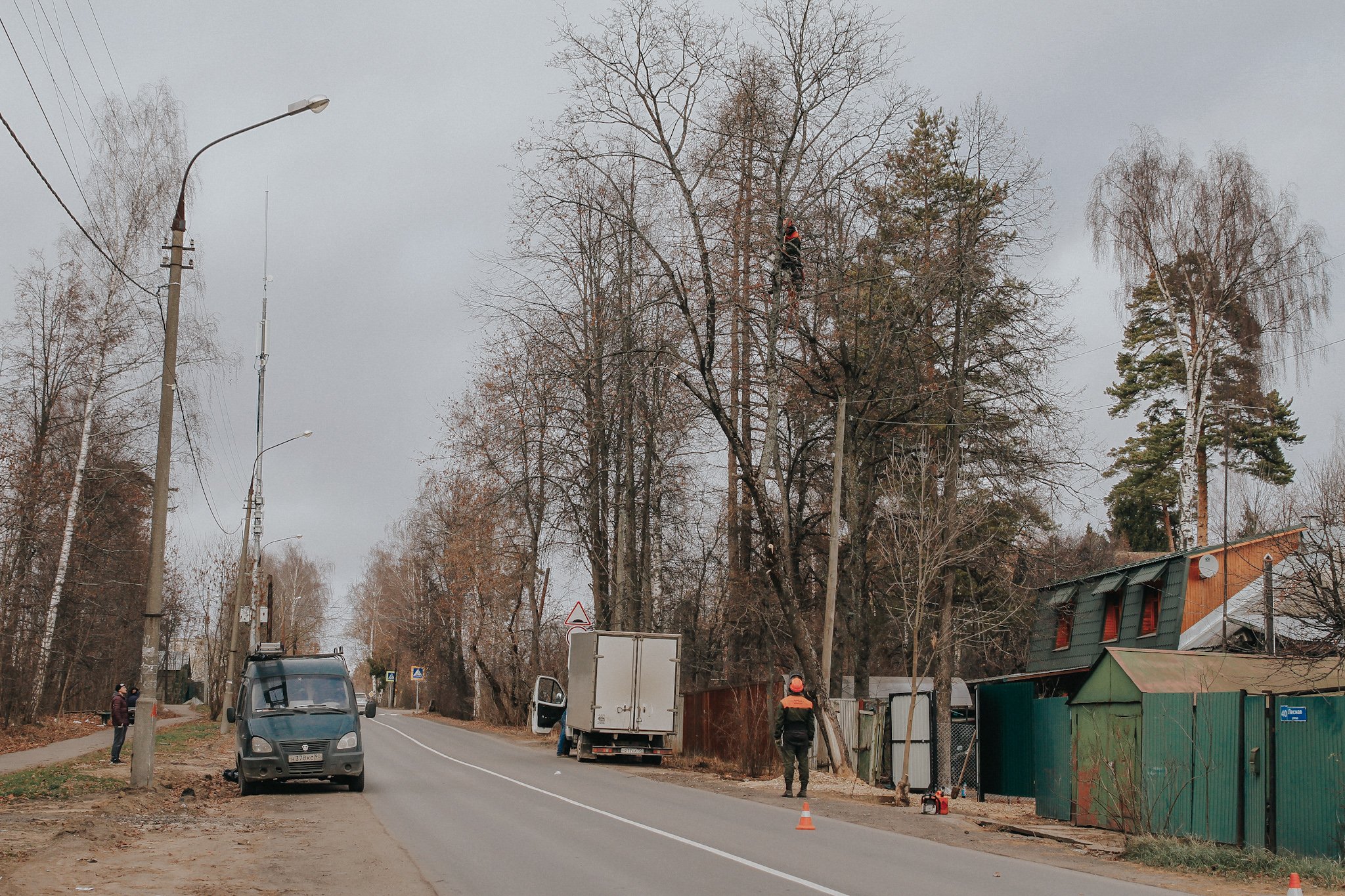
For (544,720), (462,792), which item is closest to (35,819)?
(462,792)

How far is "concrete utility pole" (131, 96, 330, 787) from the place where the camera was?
56.8 feet

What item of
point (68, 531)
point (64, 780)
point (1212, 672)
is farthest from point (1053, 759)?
point (68, 531)

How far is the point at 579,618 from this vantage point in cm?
3244

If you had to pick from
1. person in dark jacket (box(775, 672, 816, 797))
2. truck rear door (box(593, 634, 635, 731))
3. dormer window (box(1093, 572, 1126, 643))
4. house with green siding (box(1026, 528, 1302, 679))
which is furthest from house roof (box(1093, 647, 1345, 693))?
truck rear door (box(593, 634, 635, 731))

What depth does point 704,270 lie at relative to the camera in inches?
992

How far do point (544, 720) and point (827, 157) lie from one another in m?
24.7

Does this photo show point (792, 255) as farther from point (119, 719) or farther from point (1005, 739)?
point (119, 719)

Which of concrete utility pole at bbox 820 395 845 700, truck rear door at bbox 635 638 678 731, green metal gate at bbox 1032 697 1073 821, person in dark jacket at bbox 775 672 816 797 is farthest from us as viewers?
truck rear door at bbox 635 638 678 731

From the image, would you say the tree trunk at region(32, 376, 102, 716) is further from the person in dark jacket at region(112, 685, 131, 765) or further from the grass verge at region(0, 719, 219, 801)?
the person in dark jacket at region(112, 685, 131, 765)

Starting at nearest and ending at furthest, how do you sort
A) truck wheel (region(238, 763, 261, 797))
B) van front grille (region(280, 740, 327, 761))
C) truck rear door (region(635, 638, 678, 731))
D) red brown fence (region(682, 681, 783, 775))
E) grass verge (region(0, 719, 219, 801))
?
A: grass verge (region(0, 719, 219, 801)) < van front grille (region(280, 740, 327, 761)) < truck wheel (region(238, 763, 261, 797)) < red brown fence (region(682, 681, 783, 775)) < truck rear door (region(635, 638, 678, 731))

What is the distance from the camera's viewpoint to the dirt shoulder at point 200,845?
956cm

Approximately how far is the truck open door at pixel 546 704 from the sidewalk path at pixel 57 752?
43.1 ft

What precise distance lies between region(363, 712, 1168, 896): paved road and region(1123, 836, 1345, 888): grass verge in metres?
1.52

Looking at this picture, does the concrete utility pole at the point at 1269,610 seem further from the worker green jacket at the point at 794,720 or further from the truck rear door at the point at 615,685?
the truck rear door at the point at 615,685
